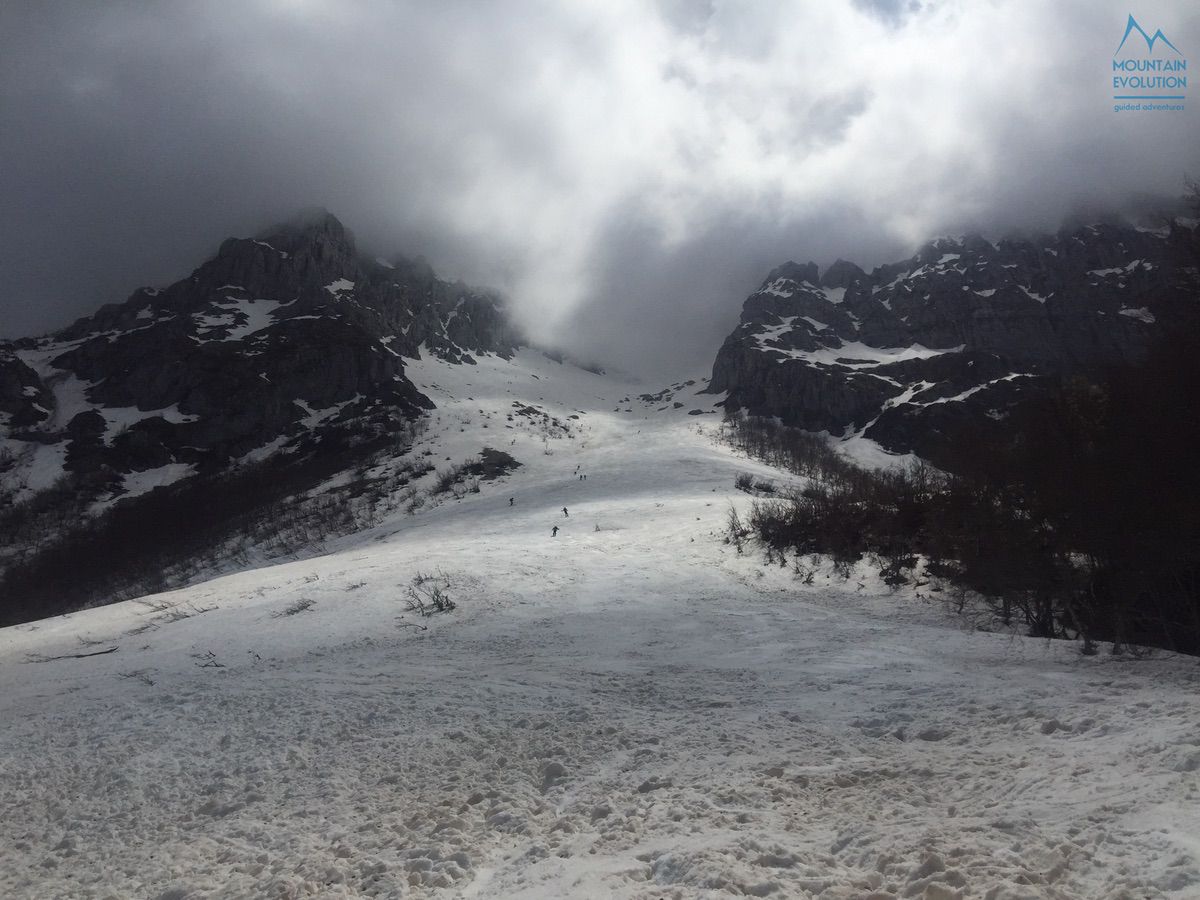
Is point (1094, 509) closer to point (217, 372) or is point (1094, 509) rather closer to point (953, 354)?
point (217, 372)

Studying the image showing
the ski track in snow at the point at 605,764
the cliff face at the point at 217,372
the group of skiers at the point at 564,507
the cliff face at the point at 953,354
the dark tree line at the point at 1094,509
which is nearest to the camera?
the ski track in snow at the point at 605,764

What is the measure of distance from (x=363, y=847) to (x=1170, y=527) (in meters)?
12.0

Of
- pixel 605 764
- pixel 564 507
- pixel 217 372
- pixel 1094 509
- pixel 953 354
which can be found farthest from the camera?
pixel 953 354

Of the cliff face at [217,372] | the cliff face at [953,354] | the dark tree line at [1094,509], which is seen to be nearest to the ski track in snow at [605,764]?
the dark tree line at [1094,509]

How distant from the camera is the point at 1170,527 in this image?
9070 millimetres

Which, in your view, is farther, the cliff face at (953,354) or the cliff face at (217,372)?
the cliff face at (953,354)

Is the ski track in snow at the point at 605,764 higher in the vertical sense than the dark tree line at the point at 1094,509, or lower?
lower

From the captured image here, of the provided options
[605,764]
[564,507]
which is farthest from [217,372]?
[605,764]

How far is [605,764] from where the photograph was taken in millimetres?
6883

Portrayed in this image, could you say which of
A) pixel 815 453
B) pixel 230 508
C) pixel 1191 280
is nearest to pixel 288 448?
pixel 230 508

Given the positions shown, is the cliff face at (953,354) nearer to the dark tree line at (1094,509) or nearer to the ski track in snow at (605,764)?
the dark tree line at (1094,509)

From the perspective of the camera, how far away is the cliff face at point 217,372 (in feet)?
385

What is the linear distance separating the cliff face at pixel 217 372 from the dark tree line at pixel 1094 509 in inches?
4098

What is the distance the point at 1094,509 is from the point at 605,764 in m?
9.13
